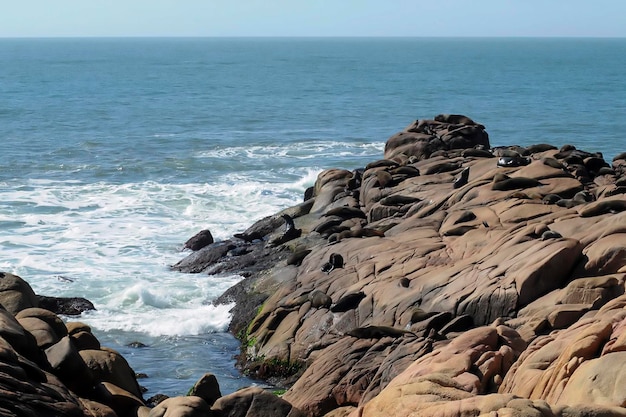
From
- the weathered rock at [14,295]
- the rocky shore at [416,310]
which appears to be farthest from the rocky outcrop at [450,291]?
the weathered rock at [14,295]

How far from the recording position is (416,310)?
18375 millimetres

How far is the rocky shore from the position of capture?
1300 centimetres

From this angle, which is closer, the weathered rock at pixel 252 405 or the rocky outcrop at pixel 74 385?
the rocky outcrop at pixel 74 385

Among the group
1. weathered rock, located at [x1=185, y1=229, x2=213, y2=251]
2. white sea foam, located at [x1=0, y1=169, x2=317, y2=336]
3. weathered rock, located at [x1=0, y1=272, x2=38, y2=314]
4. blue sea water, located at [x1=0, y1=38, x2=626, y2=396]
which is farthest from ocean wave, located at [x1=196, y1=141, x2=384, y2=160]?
weathered rock, located at [x1=0, y1=272, x2=38, y2=314]

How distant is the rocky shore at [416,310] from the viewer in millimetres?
13000

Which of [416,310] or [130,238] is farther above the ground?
[416,310]

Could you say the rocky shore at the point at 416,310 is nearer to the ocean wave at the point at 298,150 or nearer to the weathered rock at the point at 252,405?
the weathered rock at the point at 252,405

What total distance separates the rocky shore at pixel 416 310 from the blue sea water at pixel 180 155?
200cm

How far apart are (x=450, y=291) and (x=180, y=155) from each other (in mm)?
36182

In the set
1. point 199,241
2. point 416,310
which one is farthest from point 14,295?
point 199,241

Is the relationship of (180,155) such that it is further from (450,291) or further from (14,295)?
(450,291)

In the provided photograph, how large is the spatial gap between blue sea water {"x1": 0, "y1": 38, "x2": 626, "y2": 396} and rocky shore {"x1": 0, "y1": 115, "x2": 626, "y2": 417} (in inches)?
78.8

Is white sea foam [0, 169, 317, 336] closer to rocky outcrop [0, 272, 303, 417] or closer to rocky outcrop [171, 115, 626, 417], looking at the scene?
rocky outcrop [171, 115, 626, 417]

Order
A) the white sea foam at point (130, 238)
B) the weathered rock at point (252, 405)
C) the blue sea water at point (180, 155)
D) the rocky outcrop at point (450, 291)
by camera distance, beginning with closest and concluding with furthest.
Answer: the rocky outcrop at point (450, 291)
the weathered rock at point (252, 405)
the white sea foam at point (130, 238)
the blue sea water at point (180, 155)
